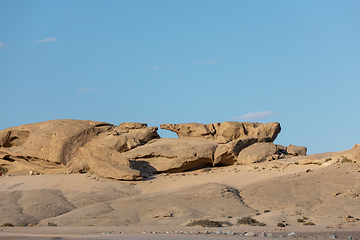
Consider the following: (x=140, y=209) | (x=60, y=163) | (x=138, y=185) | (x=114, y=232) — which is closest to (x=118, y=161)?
(x=138, y=185)

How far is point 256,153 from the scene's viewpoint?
1444 inches

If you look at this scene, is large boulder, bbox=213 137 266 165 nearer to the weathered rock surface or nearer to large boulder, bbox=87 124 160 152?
the weathered rock surface

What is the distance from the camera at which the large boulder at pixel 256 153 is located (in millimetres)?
36406

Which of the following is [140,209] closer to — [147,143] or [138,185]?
[138,185]

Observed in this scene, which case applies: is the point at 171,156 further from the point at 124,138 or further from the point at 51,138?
the point at 51,138

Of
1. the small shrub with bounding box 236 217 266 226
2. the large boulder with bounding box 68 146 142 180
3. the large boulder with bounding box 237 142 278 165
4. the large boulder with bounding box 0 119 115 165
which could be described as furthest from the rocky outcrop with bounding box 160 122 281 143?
the small shrub with bounding box 236 217 266 226

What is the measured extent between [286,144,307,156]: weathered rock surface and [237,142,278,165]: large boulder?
1472 mm

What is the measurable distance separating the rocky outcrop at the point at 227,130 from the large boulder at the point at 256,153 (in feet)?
6.51

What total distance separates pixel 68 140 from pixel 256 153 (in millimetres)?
13745

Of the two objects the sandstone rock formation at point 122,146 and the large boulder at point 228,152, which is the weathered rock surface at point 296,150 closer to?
the sandstone rock formation at point 122,146

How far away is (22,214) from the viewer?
2811 cm

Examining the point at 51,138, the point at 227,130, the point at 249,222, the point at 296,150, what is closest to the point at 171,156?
the point at 227,130

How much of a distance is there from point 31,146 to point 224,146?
14294 mm

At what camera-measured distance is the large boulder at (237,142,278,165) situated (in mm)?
36406
